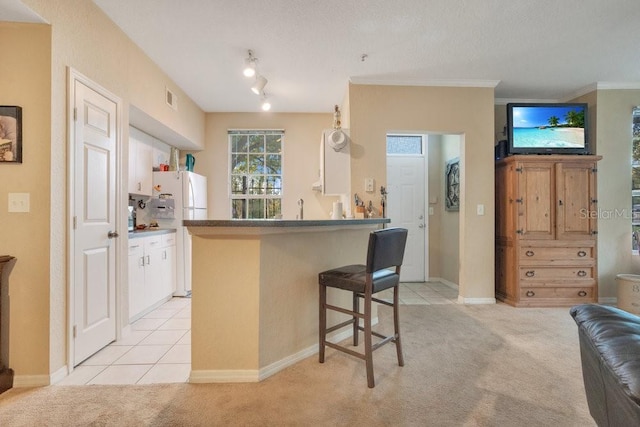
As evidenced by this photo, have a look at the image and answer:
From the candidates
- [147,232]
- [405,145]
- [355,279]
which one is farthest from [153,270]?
[405,145]

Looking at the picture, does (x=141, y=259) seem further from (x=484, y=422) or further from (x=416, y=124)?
(x=416, y=124)

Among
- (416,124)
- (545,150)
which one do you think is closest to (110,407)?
(416,124)

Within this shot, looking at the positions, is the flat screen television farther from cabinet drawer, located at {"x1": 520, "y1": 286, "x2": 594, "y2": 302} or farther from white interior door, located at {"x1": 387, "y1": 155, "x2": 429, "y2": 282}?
cabinet drawer, located at {"x1": 520, "y1": 286, "x2": 594, "y2": 302}

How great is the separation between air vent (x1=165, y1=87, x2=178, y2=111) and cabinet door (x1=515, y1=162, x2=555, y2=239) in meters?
4.13

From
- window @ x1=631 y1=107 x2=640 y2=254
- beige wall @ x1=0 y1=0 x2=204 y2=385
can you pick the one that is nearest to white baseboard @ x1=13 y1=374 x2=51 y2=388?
beige wall @ x1=0 y1=0 x2=204 y2=385

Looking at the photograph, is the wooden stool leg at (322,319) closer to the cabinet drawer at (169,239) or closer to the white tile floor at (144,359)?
the white tile floor at (144,359)

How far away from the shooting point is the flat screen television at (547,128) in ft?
11.9

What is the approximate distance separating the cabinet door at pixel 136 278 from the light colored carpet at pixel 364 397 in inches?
45.0

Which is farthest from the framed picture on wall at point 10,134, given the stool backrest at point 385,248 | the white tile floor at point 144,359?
the stool backrest at point 385,248

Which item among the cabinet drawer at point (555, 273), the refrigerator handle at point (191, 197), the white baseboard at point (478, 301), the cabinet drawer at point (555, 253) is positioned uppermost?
the refrigerator handle at point (191, 197)

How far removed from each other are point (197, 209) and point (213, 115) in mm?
1640

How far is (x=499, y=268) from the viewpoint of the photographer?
3.80 m

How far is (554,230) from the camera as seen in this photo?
3484mm

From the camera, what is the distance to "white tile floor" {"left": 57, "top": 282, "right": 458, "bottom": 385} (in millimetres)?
1981
